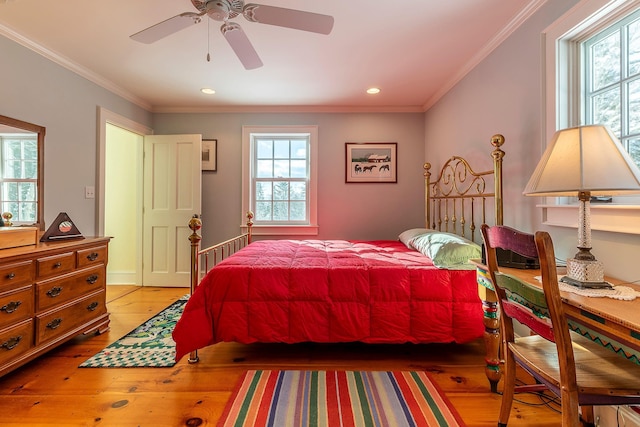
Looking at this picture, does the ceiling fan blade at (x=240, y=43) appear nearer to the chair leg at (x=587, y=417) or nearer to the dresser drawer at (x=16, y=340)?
the dresser drawer at (x=16, y=340)

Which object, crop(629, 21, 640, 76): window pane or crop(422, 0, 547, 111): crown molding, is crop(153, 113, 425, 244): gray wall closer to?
crop(422, 0, 547, 111): crown molding

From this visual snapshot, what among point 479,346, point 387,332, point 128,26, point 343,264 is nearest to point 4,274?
point 128,26

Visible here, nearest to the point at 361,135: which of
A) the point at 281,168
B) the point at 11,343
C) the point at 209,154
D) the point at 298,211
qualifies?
the point at 281,168

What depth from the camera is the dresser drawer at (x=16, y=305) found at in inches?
66.2

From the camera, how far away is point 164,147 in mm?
3793

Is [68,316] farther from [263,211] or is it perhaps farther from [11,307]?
[263,211]

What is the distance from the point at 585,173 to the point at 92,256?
10.1ft

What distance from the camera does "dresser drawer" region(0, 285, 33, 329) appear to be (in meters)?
1.68

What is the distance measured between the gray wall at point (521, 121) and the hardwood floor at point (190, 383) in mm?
874

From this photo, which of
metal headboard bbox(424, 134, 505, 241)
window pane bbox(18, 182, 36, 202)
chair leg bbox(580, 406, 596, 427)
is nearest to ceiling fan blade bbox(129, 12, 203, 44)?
window pane bbox(18, 182, 36, 202)

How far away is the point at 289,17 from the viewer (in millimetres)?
1562

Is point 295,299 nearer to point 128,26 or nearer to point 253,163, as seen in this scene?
point 128,26

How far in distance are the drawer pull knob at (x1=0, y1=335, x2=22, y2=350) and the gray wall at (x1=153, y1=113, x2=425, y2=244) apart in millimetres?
2334

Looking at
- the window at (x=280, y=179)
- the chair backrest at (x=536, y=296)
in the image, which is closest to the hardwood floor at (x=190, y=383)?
the chair backrest at (x=536, y=296)
